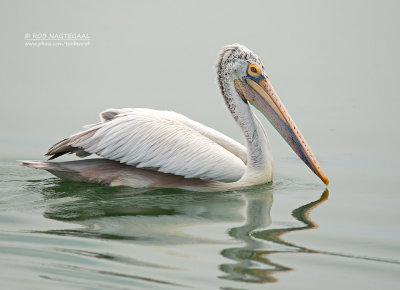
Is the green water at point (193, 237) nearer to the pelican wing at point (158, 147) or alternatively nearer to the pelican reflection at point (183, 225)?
the pelican reflection at point (183, 225)

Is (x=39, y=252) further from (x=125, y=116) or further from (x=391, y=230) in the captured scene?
(x=391, y=230)

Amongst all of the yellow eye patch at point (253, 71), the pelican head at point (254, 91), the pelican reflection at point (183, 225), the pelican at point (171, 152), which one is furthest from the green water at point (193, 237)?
the yellow eye patch at point (253, 71)

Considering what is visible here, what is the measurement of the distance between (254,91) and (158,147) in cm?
113

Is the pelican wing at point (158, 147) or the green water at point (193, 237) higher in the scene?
the pelican wing at point (158, 147)

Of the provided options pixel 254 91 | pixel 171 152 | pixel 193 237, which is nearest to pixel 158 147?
pixel 171 152

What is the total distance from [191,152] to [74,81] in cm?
529

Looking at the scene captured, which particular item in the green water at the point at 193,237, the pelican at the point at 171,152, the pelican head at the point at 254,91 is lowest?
the green water at the point at 193,237

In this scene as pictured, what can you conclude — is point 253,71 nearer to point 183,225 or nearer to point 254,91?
point 254,91

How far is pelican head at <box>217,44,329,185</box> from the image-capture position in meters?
6.52

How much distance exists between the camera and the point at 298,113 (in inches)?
374

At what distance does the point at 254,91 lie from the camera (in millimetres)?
6605

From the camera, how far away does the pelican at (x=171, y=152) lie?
19.8ft

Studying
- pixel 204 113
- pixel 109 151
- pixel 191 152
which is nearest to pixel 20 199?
pixel 109 151

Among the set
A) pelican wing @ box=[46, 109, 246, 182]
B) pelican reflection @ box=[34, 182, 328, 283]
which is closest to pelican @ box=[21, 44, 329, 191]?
pelican wing @ box=[46, 109, 246, 182]
